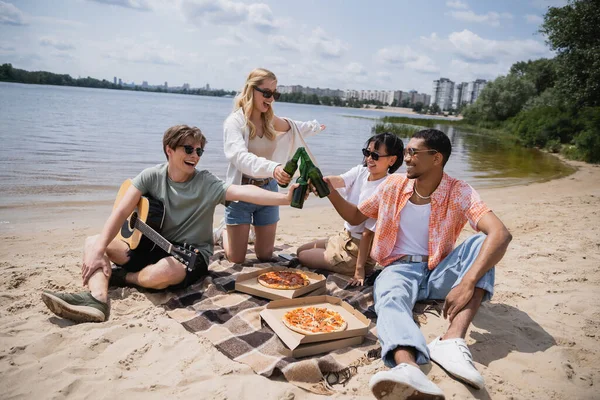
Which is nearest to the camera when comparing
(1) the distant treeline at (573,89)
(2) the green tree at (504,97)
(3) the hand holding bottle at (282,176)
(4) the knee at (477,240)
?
(4) the knee at (477,240)

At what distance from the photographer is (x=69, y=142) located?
57.9 feet

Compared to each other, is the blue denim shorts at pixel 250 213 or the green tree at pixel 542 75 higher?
the green tree at pixel 542 75

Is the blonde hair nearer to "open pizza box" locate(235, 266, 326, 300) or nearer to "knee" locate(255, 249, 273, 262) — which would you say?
"knee" locate(255, 249, 273, 262)

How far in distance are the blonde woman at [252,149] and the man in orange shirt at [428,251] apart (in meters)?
1.40

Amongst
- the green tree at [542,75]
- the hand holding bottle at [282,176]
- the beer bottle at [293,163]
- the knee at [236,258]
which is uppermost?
the green tree at [542,75]

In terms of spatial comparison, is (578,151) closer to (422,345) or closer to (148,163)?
(148,163)

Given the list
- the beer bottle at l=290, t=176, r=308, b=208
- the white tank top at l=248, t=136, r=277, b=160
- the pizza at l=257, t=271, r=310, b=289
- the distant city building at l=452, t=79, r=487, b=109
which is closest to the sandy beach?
the pizza at l=257, t=271, r=310, b=289

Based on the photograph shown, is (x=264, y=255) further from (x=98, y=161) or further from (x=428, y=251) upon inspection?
(x=98, y=161)

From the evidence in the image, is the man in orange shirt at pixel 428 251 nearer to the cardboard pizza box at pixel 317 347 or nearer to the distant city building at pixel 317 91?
the cardboard pizza box at pixel 317 347

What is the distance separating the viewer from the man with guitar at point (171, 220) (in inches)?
169

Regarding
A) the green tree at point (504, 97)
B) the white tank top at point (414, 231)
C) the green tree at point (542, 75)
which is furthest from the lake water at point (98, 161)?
the green tree at point (542, 75)

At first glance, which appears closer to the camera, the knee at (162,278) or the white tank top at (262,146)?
the knee at (162,278)

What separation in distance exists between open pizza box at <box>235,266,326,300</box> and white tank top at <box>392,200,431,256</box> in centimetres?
91

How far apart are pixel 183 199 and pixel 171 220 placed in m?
0.26
